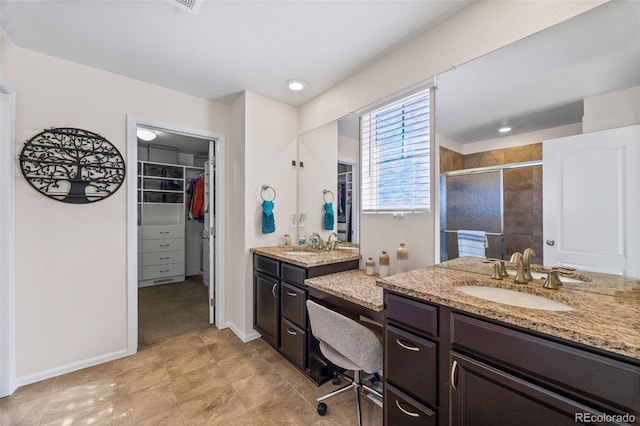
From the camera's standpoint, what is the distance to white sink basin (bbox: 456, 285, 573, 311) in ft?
3.53

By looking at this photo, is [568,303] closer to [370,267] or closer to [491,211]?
[491,211]

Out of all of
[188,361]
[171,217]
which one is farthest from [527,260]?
[171,217]

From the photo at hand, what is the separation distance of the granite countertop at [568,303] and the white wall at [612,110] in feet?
2.14

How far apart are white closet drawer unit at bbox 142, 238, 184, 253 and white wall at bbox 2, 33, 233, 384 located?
224cm

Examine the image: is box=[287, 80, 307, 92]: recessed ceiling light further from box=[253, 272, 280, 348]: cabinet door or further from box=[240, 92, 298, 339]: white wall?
box=[253, 272, 280, 348]: cabinet door

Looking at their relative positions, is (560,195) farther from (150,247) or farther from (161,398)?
(150,247)

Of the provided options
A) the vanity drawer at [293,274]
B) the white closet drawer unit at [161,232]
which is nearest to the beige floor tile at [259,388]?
the vanity drawer at [293,274]

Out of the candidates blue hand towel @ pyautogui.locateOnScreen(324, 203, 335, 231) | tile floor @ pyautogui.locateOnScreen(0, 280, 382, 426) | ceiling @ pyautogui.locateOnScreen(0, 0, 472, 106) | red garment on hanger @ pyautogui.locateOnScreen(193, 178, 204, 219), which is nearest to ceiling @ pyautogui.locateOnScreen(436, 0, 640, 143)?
ceiling @ pyautogui.locateOnScreen(0, 0, 472, 106)

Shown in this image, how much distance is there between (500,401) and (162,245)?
4.87 metres

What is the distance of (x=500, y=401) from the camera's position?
897 millimetres

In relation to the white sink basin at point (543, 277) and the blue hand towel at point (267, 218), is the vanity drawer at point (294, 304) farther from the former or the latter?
the white sink basin at point (543, 277)

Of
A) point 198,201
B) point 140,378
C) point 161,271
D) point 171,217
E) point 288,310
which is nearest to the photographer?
point 140,378

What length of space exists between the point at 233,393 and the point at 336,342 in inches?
39.3

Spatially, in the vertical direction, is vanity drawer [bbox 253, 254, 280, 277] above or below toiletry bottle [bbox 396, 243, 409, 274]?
below
